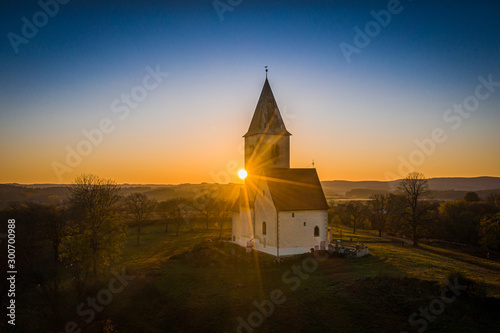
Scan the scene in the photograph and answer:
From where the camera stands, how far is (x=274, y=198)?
110ft

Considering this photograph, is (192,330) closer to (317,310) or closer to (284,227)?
(317,310)

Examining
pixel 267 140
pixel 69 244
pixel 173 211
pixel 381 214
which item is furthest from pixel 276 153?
pixel 173 211

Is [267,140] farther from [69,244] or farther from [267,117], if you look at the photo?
[69,244]

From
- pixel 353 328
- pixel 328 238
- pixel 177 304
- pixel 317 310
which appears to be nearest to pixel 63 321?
pixel 177 304

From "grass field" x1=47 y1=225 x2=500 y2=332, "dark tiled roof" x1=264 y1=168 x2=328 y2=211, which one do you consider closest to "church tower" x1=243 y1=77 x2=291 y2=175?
"dark tiled roof" x1=264 y1=168 x2=328 y2=211

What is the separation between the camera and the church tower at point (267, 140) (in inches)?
1539

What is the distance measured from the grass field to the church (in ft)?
11.3

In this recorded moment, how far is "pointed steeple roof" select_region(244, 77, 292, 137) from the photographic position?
128ft

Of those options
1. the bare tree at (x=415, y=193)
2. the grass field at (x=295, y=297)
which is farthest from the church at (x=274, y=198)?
the bare tree at (x=415, y=193)

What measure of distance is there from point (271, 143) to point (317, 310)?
77.5 feet

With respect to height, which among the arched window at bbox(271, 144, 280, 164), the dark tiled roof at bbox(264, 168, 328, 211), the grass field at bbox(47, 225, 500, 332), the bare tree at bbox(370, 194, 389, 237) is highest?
the arched window at bbox(271, 144, 280, 164)

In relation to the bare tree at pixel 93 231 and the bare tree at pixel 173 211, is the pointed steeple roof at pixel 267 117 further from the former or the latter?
the bare tree at pixel 173 211

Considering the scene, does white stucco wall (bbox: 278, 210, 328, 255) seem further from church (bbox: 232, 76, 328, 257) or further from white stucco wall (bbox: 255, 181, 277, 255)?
white stucco wall (bbox: 255, 181, 277, 255)

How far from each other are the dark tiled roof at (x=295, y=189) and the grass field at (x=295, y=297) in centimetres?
610
